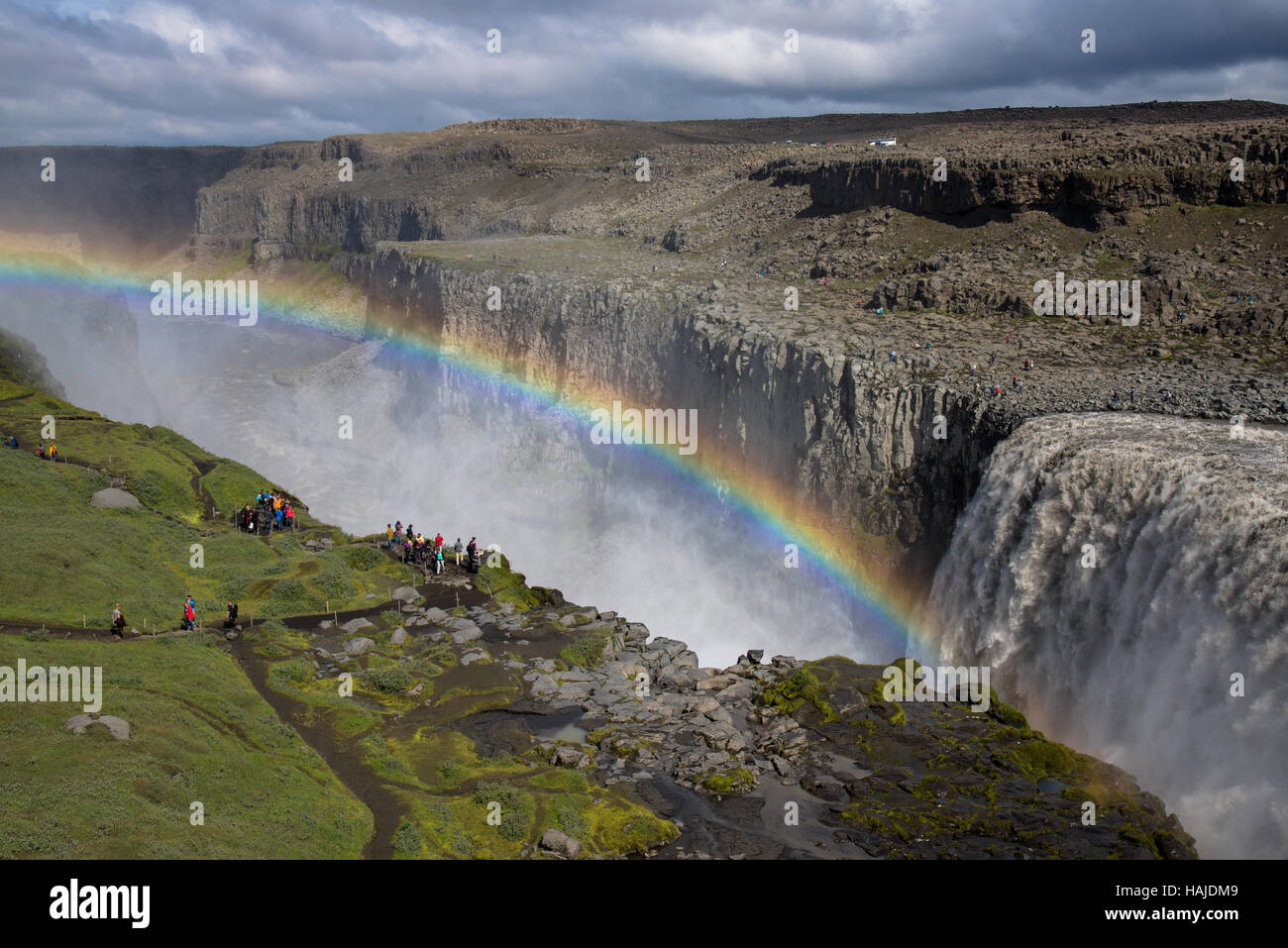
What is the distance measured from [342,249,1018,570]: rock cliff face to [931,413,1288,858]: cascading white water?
13.2 feet

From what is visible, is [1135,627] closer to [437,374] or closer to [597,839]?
[597,839]

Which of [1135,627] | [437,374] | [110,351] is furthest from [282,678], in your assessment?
[110,351]

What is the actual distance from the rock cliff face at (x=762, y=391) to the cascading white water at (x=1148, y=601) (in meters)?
4.03

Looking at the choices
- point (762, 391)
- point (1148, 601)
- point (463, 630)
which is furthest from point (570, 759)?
point (762, 391)

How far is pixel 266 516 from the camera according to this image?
170 feet

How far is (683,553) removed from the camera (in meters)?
58.8

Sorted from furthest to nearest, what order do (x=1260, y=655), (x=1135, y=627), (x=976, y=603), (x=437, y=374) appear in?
(x=437, y=374), (x=976, y=603), (x=1135, y=627), (x=1260, y=655)

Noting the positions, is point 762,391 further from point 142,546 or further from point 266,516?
point 142,546

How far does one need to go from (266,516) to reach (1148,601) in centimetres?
3978

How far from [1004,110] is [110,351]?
334ft

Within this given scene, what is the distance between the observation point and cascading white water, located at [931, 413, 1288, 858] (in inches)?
1019

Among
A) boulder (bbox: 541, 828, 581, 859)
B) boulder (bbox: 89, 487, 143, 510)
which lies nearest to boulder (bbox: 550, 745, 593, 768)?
boulder (bbox: 541, 828, 581, 859)

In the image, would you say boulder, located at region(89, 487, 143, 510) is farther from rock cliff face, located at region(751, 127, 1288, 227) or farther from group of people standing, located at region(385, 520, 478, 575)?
rock cliff face, located at region(751, 127, 1288, 227)

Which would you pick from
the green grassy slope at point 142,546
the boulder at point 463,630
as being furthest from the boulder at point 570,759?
the green grassy slope at point 142,546
